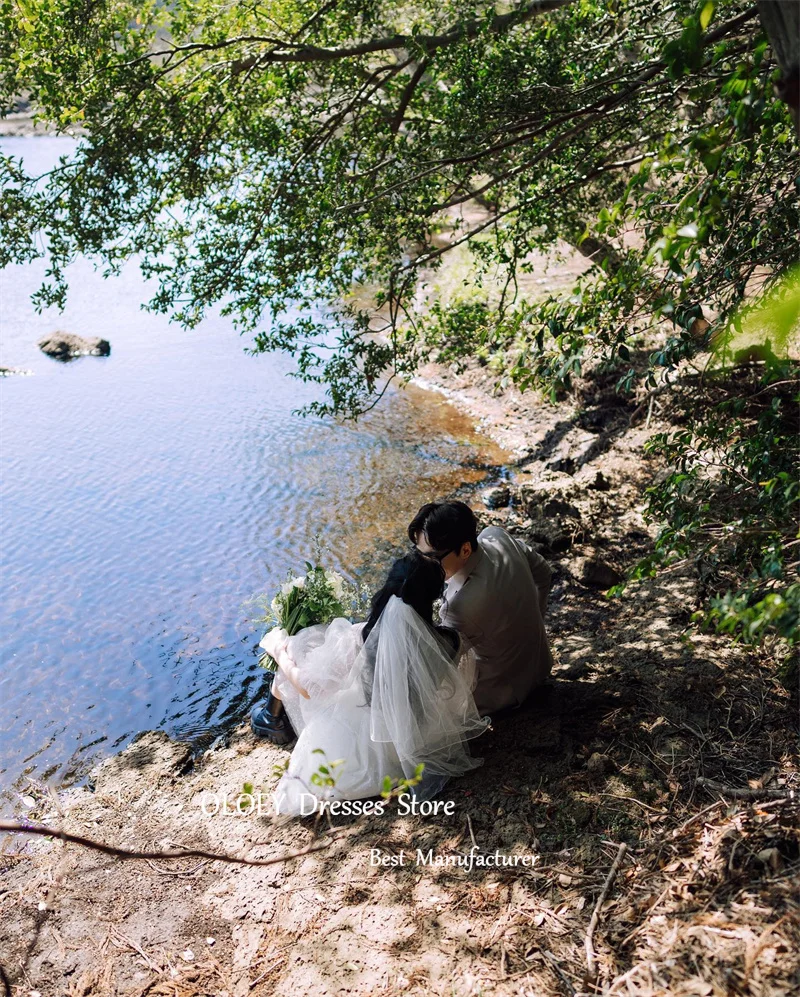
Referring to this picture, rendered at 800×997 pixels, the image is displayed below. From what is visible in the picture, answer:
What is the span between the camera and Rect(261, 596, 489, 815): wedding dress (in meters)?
4.56

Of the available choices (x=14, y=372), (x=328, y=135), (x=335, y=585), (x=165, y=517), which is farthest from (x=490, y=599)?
(x=14, y=372)

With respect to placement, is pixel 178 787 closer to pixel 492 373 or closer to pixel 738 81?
pixel 738 81

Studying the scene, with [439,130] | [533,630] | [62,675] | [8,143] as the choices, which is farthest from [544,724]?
[8,143]

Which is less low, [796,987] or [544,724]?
[796,987]

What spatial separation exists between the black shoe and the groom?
1.50 meters

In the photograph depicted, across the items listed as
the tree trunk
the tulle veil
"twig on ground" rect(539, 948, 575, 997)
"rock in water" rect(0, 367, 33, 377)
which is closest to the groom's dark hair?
the tulle veil

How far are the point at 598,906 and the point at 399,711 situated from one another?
161cm

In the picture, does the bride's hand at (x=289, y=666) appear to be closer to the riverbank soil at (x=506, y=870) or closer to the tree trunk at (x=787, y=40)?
the riverbank soil at (x=506, y=870)

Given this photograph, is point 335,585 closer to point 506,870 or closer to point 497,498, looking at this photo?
point 506,870

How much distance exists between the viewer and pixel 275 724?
5.75 metres

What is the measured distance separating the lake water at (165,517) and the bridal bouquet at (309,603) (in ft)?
5.30

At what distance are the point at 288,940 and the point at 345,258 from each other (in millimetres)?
6348

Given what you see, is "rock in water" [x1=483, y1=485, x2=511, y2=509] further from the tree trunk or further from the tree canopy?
the tree trunk

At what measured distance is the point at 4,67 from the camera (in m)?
7.33
